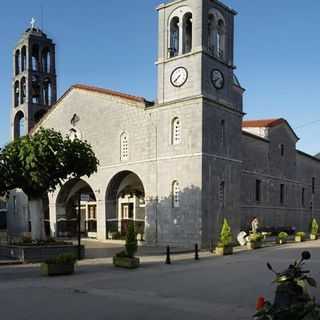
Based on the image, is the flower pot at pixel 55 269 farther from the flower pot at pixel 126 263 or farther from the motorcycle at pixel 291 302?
the motorcycle at pixel 291 302

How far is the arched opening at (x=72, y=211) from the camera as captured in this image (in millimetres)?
37750

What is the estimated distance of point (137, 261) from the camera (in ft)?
61.3

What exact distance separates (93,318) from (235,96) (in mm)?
24595

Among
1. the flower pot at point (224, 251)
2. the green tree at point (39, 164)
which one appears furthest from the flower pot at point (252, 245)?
the green tree at point (39, 164)

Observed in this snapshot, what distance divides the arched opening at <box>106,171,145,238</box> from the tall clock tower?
7027 mm

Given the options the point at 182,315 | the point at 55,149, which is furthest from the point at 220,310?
the point at 55,149

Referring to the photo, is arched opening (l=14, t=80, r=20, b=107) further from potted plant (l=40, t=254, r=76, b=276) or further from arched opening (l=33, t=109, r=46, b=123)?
potted plant (l=40, t=254, r=76, b=276)

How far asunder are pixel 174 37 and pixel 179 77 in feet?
10.5

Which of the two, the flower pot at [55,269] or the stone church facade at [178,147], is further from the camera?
the stone church facade at [178,147]

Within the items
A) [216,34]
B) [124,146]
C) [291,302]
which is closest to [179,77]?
[216,34]

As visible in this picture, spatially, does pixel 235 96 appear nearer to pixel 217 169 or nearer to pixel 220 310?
pixel 217 169

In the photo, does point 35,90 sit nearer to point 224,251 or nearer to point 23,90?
point 23,90

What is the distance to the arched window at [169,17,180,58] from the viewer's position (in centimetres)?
2997

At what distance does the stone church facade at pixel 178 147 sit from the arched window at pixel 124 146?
8cm
